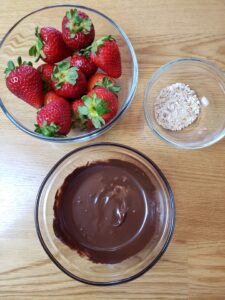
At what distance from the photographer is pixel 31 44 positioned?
0.98 m


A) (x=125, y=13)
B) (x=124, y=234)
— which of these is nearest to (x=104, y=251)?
(x=124, y=234)

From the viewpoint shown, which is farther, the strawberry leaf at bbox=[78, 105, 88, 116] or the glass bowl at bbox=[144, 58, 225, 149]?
the glass bowl at bbox=[144, 58, 225, 149]

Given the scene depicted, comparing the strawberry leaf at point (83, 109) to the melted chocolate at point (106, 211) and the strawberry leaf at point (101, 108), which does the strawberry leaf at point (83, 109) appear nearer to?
the strawberry leaf at point (101, 108)

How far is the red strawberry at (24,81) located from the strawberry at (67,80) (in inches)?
1.7

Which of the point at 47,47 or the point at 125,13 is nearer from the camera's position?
the point at 47,47

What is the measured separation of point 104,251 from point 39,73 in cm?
47

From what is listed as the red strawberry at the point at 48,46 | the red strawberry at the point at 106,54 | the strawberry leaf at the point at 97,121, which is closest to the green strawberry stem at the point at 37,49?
the red strawberry at the point at 48,46

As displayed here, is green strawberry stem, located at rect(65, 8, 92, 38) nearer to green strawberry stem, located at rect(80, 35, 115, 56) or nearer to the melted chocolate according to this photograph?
green strawberry stem, located at rect(80, 35, 115, 56)

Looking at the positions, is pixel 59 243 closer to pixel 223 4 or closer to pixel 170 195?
pixel 170 195

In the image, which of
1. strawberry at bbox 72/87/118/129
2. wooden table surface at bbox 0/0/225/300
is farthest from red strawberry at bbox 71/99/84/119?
wooden table surface at bbox 0/0/225/300

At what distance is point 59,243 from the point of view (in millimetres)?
917

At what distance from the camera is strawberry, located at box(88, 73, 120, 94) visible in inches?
34.6

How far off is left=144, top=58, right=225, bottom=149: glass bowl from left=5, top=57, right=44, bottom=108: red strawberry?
281 mm

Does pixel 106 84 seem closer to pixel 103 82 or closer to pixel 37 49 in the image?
pixel 103 82
